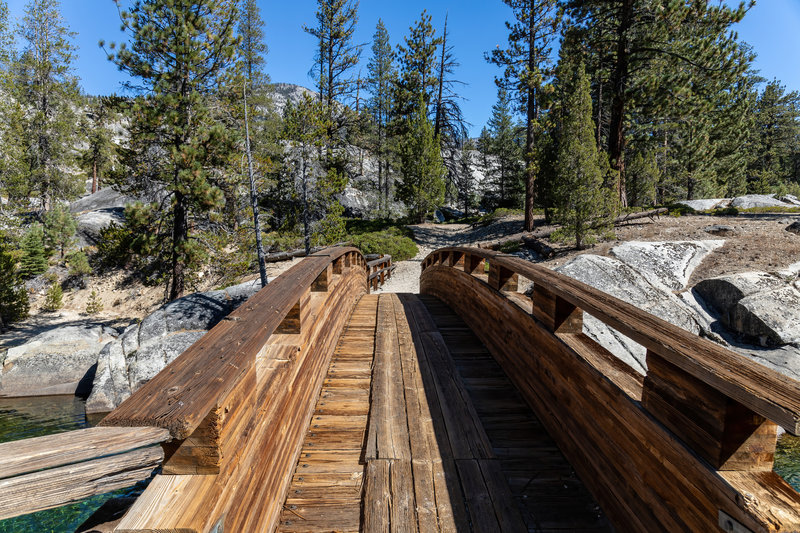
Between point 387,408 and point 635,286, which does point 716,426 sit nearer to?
point 387,408

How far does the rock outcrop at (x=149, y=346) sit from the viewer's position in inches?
387

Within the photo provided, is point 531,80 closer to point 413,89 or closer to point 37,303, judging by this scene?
point 413,89

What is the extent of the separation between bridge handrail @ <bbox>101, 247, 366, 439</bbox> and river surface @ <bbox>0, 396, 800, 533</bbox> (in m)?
3.62

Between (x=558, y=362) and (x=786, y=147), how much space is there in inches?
2463

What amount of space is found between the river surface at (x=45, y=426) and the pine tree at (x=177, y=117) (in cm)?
483

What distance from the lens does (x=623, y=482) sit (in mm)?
2002

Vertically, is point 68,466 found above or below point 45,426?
above

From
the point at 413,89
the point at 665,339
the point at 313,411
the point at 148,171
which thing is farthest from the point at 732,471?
the point at 413,89

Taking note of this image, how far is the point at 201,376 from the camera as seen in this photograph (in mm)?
1297

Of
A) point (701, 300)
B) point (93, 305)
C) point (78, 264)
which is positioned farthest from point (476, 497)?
point (78, 264)

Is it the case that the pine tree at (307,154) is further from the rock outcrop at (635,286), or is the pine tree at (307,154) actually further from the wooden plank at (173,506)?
the wooden plank at (173,506)

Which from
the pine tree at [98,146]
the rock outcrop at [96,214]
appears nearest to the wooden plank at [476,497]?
the rock outcrop at [96,214]

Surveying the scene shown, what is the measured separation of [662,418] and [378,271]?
44.7 feet

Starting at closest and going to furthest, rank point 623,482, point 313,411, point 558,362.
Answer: point 623,482
point 558,362
point 313,411
